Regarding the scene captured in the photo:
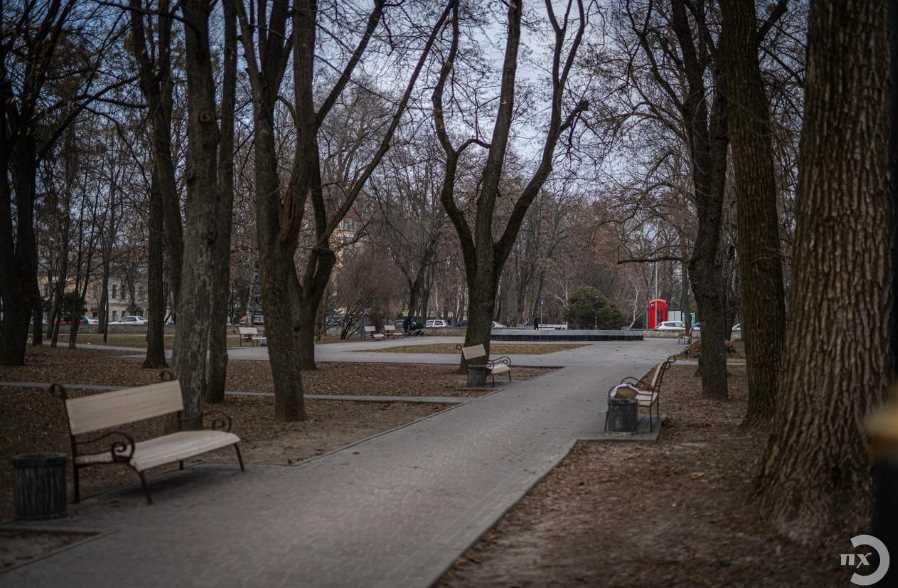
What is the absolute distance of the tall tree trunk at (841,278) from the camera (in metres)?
6.09

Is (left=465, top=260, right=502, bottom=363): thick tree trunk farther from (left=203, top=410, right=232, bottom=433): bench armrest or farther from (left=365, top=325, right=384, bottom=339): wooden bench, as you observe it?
(left=365, top=325, right=384, bottom=339): wooden bench

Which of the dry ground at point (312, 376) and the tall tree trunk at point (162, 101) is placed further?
the dry ground at point (312, 376)

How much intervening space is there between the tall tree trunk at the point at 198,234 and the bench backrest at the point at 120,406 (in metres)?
1.42

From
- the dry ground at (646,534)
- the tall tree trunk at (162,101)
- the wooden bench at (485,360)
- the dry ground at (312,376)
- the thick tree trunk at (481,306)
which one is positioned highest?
the tall tree trunk at (162,101)

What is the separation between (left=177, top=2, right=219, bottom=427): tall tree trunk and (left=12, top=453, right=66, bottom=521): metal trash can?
3672mm

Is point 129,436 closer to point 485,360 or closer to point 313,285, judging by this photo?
point 485,360

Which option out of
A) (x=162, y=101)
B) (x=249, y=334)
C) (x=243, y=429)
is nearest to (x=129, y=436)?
(x=243, y=429)

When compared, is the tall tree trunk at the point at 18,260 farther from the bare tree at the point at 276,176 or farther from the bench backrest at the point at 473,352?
the bench backrest at the point at 473,352

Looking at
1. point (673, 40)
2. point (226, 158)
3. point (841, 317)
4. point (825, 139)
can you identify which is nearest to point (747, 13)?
point (825, 139)

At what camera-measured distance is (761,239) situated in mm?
11031

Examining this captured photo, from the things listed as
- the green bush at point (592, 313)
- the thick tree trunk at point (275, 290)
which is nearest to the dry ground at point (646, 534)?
the thick tree trunk at point (275, 290)

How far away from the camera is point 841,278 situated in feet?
20.2

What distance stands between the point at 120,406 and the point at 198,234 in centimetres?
308

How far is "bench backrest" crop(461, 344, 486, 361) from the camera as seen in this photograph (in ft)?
66.9
